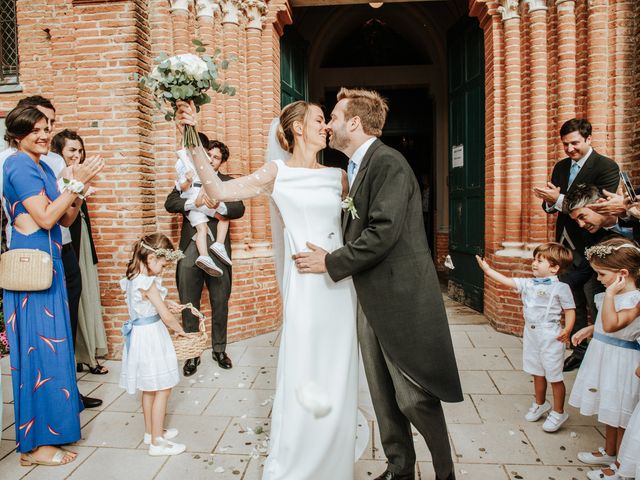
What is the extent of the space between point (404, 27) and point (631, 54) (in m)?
6.63

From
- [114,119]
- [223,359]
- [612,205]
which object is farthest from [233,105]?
[612,205]

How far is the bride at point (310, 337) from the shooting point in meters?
2.69

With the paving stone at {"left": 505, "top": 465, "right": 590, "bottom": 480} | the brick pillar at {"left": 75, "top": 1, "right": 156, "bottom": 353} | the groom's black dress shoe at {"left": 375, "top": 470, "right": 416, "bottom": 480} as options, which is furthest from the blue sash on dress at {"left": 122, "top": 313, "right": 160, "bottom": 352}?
the paving stone at {"left": 505, "top": 465, "right": 590, "bottom": 480}

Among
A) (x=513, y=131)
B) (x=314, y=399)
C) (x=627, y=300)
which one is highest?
(x=513, y=131)

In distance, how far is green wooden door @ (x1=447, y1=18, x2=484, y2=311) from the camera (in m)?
6.88

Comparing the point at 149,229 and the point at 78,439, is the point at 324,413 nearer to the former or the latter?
the point at 78,439

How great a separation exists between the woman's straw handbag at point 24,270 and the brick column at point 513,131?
4907mm

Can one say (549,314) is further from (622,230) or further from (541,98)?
(541,98)

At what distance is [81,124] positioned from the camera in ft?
18.1

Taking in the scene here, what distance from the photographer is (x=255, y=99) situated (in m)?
6.26

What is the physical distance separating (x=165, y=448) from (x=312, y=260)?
1867mm

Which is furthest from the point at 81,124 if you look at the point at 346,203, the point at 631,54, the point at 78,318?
the point at 631,54

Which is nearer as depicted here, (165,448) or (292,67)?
(165,448)

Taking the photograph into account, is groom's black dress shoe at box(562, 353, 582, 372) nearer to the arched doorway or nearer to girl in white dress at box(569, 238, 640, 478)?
girl in white dress at box(569, 238, 640, 478)
